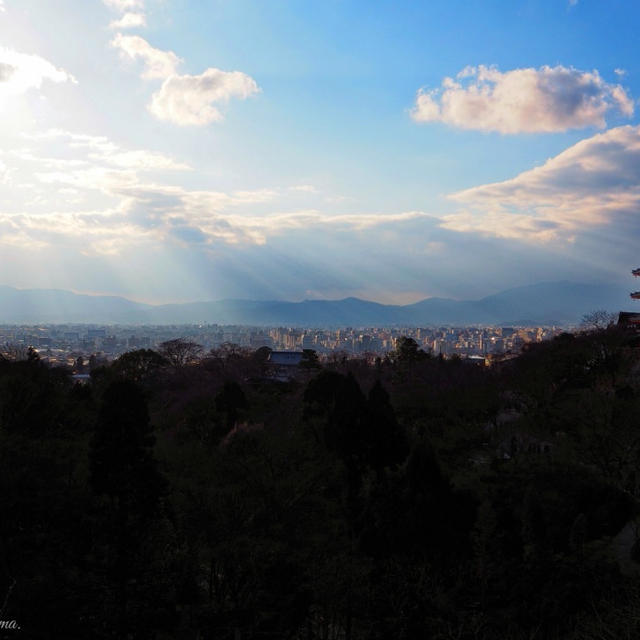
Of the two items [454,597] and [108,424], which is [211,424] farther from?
[454,597]

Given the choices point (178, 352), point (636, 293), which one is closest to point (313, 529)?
point (636, 293)

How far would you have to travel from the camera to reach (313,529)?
33.0ft

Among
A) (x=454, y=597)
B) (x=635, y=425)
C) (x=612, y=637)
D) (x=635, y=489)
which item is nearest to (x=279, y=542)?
(x=454, y=597)

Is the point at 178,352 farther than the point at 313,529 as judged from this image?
Yes

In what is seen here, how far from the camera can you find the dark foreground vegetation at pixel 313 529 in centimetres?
727

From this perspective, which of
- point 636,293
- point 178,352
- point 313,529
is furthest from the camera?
point 178,352

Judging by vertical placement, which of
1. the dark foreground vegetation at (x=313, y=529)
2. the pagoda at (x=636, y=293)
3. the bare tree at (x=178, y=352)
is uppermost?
the pagoda at (x=636, y=293)

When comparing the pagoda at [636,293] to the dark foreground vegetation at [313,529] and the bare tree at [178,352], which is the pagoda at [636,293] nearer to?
the dark foreground vegetation at [313,529]

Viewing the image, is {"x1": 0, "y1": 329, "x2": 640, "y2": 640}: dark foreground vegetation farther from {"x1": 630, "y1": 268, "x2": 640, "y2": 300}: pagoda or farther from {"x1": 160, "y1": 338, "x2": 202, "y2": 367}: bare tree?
{"x1": 160, "y1": 338, "x2": 202, "y2": 367}: bare tree

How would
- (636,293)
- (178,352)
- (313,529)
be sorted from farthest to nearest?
(178,352)
(636,293)
(313,529)

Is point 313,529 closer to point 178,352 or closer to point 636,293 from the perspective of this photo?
point 636,293

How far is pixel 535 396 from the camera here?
19.4 meters

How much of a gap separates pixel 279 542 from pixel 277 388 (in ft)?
56.9

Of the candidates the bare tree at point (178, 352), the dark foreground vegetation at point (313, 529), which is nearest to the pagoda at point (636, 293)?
the dark foreground vegetation at point (313, 529)
